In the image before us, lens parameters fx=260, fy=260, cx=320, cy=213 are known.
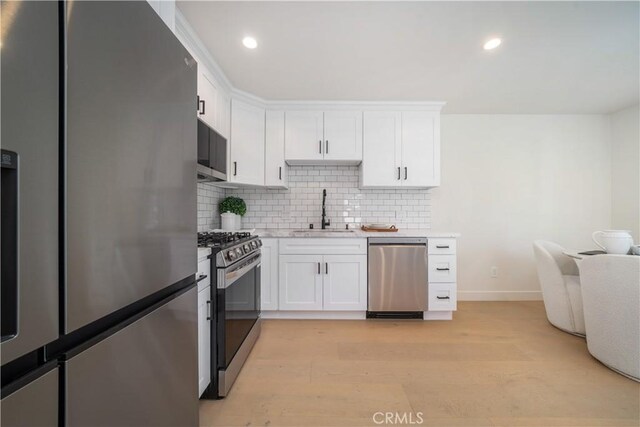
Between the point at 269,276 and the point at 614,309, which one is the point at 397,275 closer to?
Result: the point at 269,276

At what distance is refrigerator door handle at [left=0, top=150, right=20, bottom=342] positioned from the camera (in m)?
0.42

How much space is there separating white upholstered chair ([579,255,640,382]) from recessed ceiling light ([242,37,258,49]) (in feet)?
10.1

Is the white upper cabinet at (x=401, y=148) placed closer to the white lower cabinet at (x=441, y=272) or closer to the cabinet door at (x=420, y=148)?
the cabinet door at (x=420, y=148)

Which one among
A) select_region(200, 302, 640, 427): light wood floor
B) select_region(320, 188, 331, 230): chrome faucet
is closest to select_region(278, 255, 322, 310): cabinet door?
select_region(200, 302, 640, 427): light wood floor

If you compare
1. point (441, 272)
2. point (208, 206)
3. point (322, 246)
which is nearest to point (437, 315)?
point (441, 272)

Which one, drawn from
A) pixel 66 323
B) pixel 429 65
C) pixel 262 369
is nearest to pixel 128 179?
pixel 66 323

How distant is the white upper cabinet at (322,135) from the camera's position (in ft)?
10.2

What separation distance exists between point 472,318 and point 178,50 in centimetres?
350

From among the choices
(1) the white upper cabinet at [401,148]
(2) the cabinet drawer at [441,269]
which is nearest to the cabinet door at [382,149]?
(1) the white upper cabinet at [401,148]

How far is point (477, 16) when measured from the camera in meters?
1.73

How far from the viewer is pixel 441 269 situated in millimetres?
2855

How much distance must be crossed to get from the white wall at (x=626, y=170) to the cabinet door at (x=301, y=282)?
4.01 m

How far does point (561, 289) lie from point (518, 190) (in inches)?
58.8

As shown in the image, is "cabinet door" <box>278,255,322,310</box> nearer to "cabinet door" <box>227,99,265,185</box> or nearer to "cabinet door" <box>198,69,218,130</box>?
"cabinet door" <box>227,99,265,185</box>
